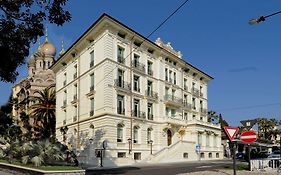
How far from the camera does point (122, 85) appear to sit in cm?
4503

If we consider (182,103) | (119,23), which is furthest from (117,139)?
(182,103)

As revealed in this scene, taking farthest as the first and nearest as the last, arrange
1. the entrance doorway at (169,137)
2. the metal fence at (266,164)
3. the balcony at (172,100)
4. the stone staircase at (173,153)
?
the balcony at (172,100) → the entrance doorway at (169,137) → the stone staircase at (173,153) → the metal fence at (266,164)

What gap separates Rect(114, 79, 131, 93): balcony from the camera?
4384 cm

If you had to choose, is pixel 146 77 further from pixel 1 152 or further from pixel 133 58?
pixel 1 152

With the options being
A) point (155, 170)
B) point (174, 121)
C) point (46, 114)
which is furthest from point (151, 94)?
point (155, 170)

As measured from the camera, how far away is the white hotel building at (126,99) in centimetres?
4300

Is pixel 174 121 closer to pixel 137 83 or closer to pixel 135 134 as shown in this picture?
pixel 135 134

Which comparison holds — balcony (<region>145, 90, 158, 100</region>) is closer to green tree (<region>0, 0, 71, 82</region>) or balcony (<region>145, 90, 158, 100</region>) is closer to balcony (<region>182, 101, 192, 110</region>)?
balcony (<region>182, 101, 192, 110</region>)

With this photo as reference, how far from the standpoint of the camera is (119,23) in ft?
145

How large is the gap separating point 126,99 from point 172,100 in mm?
11202

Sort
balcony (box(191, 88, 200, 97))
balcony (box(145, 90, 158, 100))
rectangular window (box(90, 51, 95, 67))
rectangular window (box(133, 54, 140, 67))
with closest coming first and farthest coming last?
rectangular window (box(90, 51, 95, 67))
rectangular window (box(133, 54, 140, 67))
balcony (box(145, 90, 158, 100))
balcony (box(191, 88, 200, 97))

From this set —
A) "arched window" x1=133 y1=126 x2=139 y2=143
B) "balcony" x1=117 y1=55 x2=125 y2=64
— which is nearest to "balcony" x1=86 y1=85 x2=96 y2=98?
"balcony" x1=117 y1=55 x2=125 y2=64

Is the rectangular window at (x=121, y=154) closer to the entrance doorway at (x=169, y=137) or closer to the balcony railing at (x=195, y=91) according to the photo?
the entrance doorway at (x=169, y=137)

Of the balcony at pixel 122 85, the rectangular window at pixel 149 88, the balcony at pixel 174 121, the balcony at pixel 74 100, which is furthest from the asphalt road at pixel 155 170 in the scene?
the balcony at pixel 74 100
